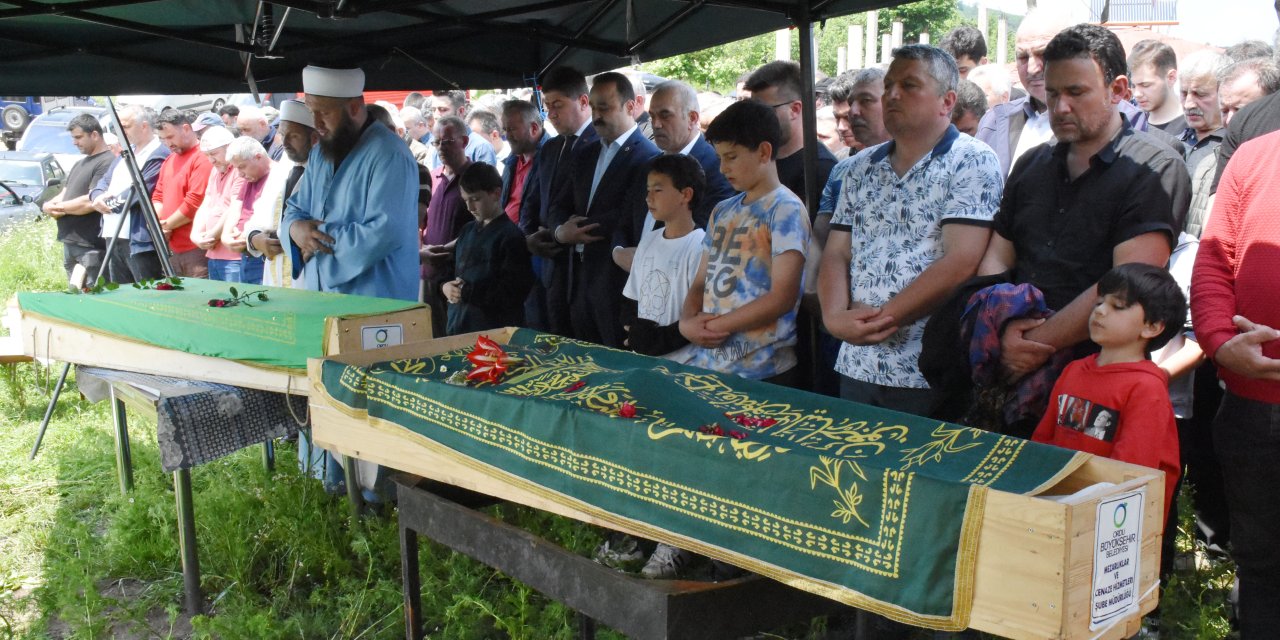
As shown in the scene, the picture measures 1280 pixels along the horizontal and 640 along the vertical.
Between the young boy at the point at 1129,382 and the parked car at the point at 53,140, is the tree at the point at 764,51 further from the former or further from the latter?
the young boy at the point at 1129,382

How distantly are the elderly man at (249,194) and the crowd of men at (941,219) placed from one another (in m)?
0.22

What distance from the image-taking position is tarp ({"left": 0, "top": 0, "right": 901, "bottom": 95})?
4.48 meters

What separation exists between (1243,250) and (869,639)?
1411mm

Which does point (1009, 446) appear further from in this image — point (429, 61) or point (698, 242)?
point (429, 61)

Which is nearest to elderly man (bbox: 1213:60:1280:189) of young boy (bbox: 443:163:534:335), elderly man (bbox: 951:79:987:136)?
elderly man (bbox: 951:79:987:136)

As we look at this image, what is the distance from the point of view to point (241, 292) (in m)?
4.28

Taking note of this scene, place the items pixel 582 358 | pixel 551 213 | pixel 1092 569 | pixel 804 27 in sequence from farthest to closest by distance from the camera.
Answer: pixel 551 213, pixel 804 27, pixel 582 358, pixel 1092 569

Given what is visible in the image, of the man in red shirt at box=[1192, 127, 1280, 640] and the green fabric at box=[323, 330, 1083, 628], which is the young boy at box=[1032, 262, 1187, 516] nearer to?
the man in red shirt at box=[1192, 127, 1280, 640]

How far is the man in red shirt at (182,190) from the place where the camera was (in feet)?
25.2

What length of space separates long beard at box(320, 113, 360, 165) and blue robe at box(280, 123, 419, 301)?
0.05 metres

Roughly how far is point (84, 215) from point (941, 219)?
7890mm

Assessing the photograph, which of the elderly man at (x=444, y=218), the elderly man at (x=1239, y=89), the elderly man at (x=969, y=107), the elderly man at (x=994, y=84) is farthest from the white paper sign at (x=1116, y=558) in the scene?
the elderly man at (x=444, y=218)

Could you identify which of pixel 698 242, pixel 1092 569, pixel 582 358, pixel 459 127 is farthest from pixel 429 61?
pixel 1092 569

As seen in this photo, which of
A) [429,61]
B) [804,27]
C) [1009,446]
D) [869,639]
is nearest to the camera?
[1009,446]
